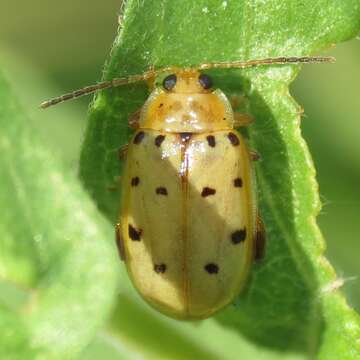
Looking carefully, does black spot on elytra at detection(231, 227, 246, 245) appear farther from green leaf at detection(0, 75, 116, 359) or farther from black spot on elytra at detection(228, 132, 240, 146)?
green leaf at detection(0, 75, 116, 359)

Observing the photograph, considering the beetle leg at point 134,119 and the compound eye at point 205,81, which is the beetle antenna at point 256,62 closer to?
the compound eye at point 205,81

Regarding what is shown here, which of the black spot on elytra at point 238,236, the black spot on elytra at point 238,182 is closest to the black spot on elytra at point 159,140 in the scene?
the black spot on elytra at point 238,182

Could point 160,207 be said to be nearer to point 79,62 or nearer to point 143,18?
point 143,18

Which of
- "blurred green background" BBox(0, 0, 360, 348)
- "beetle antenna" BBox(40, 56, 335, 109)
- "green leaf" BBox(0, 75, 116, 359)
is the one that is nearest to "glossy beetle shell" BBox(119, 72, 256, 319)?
"beetle antenna" BBox(40, 56, 335, 109)

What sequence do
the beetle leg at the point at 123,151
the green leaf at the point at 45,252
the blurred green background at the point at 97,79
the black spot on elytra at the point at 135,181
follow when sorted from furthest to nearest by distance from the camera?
1. the blurred green background at the point at 97,79
2. the black spot on elytra at the point at 135,181
3. the beetle leg at the point at 123,151
4. the green leaf at the point at 45,252

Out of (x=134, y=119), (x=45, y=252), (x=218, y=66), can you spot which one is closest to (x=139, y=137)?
(x=134, y=119)

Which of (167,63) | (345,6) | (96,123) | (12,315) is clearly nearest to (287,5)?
(345,6)

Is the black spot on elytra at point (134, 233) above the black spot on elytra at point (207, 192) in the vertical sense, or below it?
below
